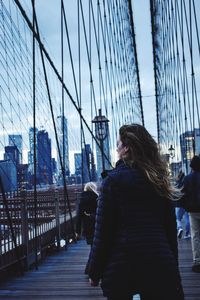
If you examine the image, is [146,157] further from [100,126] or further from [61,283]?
[100,126]

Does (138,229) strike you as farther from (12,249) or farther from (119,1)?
(119,1)

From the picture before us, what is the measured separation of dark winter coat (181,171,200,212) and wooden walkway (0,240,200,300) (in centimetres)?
61

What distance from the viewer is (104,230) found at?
4.17 feet

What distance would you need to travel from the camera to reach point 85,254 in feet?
16.8

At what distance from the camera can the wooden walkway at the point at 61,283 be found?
2.94m

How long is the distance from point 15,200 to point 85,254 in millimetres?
1275

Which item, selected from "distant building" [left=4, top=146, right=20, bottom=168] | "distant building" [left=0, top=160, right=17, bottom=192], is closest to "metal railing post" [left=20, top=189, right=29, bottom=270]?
"distant building" [left=0, top=160, right=17, bottom=192]

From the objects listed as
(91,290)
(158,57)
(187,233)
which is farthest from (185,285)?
(158,57)

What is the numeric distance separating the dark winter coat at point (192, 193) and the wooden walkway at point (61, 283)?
1.99 ft

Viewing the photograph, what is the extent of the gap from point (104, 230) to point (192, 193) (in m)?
2.27

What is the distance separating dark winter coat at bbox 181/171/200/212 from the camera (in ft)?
11.1

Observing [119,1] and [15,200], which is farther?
[119,1]

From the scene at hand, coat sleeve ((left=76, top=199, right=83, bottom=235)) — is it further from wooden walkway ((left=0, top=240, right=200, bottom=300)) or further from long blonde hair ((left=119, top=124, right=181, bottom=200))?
long blonde hair ((left=119, top=124, right=181, bottom=200))

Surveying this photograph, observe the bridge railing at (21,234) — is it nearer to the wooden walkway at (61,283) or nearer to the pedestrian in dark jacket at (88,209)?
the wooden walkway at (61,283)
